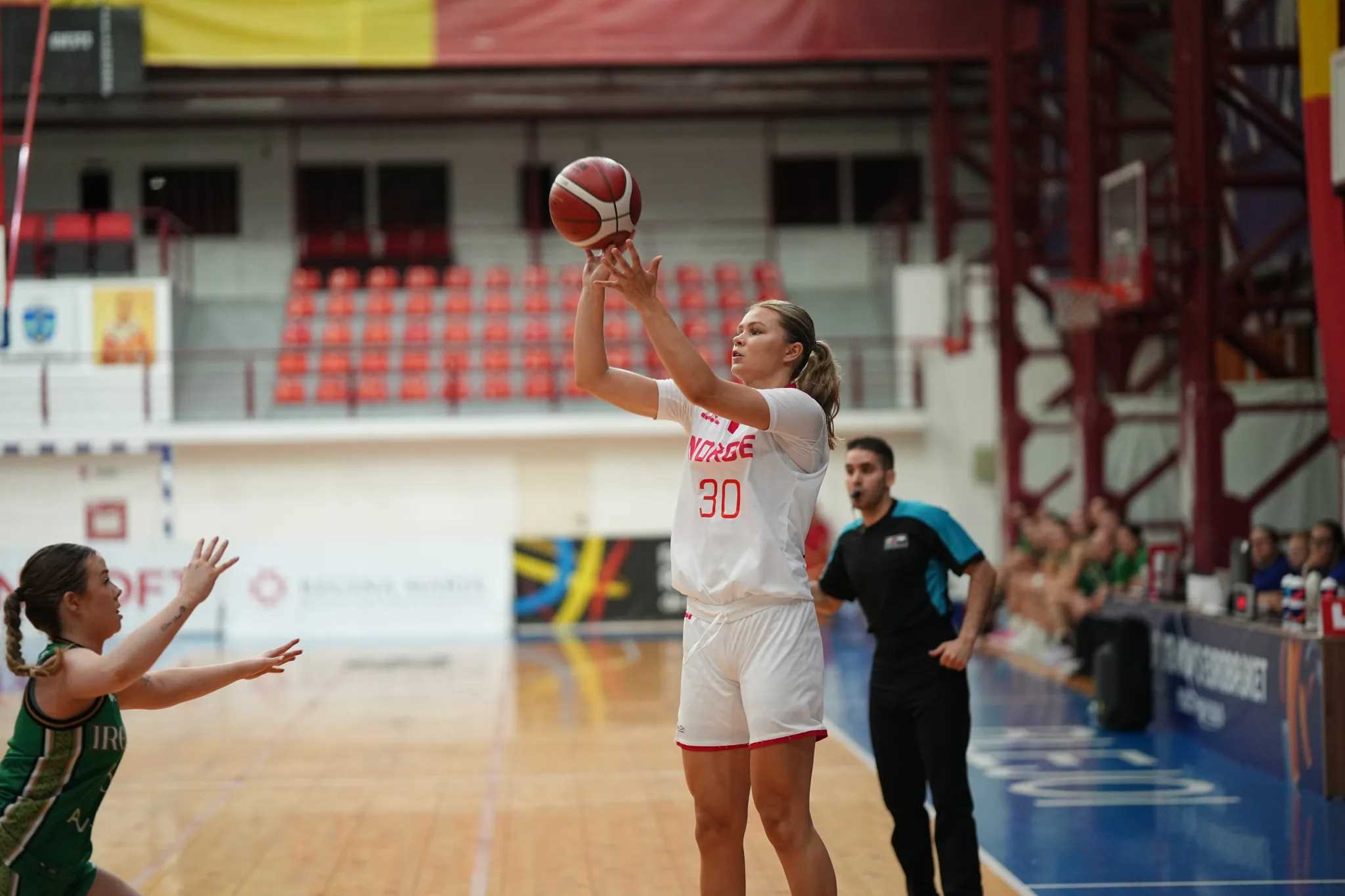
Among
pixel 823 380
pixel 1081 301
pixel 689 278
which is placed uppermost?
pixel 689 278

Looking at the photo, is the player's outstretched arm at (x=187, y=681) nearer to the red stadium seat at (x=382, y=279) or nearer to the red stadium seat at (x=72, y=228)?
the red stadium seat at (x=72, y=228)

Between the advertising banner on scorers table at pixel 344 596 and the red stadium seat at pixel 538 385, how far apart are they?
392 cm

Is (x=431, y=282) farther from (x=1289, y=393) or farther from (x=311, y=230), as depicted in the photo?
(x=1289, y=393)

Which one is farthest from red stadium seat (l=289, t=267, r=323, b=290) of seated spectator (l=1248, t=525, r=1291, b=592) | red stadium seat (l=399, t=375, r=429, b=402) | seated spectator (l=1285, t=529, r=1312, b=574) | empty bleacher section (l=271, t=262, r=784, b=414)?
seated spectator (l=1285, t=529, r=1312, b=574)

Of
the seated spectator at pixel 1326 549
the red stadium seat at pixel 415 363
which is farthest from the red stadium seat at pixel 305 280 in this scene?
the seated spectator at pixel 1326 549

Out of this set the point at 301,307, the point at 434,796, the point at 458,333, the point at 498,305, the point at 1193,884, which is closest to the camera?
the point at 1193,884

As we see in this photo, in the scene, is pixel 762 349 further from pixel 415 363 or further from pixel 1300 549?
pixel 415 363

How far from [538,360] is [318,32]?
5447mm

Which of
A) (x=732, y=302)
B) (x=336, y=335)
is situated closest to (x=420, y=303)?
(x=336, y=335)

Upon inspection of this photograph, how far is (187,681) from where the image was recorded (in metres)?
3.59

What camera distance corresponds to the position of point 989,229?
24.6m

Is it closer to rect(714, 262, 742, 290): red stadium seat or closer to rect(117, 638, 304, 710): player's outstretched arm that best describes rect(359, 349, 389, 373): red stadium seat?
rect(714, 262, 742, 290): red stadium seat

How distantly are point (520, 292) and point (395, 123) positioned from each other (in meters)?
3.92

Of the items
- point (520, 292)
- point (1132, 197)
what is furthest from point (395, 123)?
point (1132, 197)
